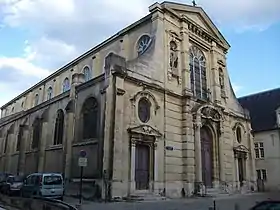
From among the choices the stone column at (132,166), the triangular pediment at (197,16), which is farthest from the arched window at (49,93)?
the stone column at (132,166)

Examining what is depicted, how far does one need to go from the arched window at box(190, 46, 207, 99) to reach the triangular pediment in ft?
8.95

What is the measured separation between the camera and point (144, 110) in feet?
65.7

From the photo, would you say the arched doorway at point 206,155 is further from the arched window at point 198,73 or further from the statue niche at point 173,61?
the statue niche at point 173,61

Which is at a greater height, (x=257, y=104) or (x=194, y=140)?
(x=257, y=104)

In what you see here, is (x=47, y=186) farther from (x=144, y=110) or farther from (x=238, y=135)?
(x=238, y=135)

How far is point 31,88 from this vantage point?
40438 millimetres

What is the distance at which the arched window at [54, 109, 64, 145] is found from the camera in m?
24.0

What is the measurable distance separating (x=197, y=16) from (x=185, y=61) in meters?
5.93

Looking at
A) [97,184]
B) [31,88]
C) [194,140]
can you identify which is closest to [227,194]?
[194,140]

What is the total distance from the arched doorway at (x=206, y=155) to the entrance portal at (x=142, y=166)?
6.19 metres

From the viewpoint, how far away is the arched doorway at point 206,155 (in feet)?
78.5

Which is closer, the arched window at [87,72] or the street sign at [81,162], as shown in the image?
the street sign at [81,162]

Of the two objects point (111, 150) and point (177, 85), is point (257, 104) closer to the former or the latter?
point (177, 85)

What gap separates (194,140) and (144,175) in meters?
5.48
